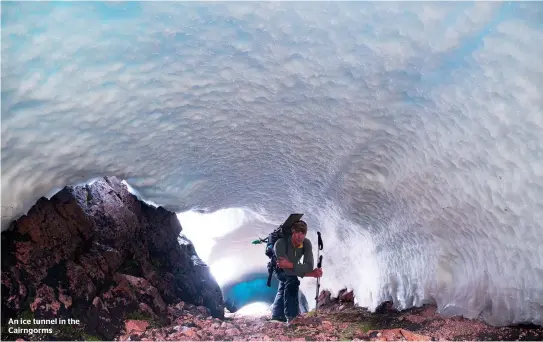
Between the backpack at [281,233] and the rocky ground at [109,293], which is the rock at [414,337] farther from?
the backpack at [281,233]

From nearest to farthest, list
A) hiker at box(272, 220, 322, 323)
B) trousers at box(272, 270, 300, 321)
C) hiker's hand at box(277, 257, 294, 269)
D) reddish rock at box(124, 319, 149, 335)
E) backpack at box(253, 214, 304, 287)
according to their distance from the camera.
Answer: reddish rock at box(124, 319, 149, 335), hiker's hand at box(277, 257, 294, 269), hiker at box(272, 220, 322, 323), trousers at box(272, 270, 300, 321), backpack at box(253, 214, 304, 287)

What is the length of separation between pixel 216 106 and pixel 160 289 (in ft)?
14.2

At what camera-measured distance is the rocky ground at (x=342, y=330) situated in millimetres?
4887

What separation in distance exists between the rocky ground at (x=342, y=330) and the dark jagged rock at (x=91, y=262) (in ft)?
1.46

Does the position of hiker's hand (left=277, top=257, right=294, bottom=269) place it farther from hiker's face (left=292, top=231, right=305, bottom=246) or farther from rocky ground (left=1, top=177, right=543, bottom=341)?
rocky ground (left=1, top=177, right=543, bottom=341)

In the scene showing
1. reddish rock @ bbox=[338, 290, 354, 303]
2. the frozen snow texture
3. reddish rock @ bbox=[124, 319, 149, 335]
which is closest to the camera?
the frozen snow texture

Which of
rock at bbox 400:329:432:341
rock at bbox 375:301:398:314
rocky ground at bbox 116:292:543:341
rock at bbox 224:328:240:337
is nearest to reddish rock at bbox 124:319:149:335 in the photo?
rocky ground at bbox 116:292:543:341

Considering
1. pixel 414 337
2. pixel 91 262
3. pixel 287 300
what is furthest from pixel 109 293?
pixel 414 337

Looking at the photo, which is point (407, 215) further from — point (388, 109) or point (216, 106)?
point (216, 106)

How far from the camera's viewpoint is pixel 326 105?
525 centimetres

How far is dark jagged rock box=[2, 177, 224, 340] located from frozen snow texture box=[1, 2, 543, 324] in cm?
66

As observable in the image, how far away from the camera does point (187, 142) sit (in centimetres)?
616

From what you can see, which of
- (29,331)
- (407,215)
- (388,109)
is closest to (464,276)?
(407,215)

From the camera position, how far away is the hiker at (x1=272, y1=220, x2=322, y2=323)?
23.8 ft
